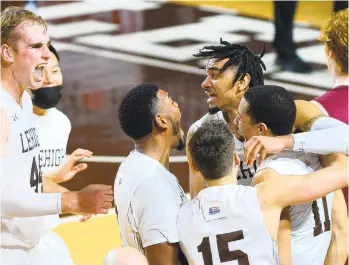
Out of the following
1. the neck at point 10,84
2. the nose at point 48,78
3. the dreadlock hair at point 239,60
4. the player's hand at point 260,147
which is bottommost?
the player's hand at point 260,147

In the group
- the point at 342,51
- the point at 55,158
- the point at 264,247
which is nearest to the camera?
the point at 264,247

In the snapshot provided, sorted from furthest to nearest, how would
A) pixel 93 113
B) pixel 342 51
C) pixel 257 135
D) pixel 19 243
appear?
pixel 93 113, pixel 342 51, pixel 19 243, pixel 257 135

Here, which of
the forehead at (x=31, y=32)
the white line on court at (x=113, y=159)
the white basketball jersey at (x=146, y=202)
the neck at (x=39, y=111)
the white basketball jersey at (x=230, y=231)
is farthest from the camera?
the white line on court at (x=113, y=159)

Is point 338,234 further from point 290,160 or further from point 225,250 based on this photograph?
point 225,250

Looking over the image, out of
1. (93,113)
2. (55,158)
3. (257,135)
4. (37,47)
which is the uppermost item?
(37,47)

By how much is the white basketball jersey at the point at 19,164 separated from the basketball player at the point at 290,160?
1.09m

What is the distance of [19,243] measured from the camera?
5406 mm

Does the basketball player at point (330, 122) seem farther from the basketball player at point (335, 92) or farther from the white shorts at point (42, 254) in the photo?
the white shorts at point (42, 254)

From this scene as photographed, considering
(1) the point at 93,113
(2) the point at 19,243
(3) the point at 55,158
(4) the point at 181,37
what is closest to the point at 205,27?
(4) the point at 181,37

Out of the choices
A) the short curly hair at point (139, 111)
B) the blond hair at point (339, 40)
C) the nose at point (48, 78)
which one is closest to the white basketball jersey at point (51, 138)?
the nose at point (48, 78)

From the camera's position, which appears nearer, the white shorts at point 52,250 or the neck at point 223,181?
the neck at point 223,181

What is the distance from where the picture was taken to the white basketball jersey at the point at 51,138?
6.39 meters

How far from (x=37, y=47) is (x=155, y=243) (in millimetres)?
1246

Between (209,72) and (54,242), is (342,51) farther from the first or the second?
(54,242)
